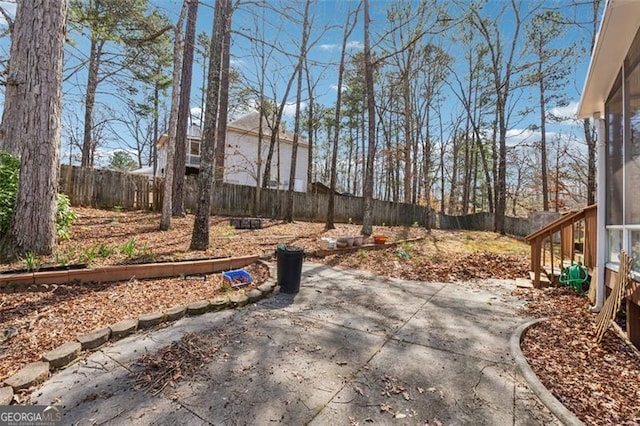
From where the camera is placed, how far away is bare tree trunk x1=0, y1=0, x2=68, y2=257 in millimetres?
3959

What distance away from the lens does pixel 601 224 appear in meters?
3.72

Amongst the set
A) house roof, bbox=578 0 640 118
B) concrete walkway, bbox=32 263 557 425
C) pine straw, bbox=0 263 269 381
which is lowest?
concrete walkway, bbox=32 263 557 425

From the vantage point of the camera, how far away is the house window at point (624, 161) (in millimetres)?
3012

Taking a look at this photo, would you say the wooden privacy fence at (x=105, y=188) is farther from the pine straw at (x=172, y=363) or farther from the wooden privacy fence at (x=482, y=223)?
the wooden privacy fence at (x=482, y=223)

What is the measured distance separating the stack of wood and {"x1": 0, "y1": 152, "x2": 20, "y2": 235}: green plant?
707 centimetres

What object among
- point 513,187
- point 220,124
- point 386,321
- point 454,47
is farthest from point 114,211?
point 513,187

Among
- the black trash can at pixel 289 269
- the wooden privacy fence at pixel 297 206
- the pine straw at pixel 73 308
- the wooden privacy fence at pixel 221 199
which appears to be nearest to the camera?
the pine straw at pixel 73 308

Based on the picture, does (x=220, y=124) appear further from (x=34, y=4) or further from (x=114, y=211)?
(x=34, y=4)

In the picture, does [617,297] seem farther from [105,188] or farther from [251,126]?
[251,126]

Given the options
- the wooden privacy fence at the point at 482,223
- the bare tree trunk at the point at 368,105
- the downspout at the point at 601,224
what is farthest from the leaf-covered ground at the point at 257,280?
the wooden privacy fence at the point at 482,223

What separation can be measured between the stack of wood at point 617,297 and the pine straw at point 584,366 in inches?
4.9

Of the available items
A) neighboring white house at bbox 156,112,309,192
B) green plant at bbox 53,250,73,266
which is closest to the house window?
green plant at bbox 53,250,73,266

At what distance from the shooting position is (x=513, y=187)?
2334cm

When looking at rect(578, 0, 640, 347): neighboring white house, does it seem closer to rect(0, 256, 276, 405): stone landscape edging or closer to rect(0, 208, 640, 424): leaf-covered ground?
rect(0, 208, 640, 424): leaf-covered ground
